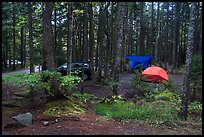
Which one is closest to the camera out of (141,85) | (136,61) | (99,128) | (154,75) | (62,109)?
(99,128)

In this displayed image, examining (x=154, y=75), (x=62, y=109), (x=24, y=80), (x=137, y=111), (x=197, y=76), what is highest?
(x=24, y=80)

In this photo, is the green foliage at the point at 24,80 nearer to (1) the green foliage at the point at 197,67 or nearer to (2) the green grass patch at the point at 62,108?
(2) the green grass patch at the point at 62,108

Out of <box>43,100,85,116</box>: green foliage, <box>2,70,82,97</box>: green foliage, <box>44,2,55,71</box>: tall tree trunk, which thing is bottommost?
<box>43,100,85,116</box>: green foliage

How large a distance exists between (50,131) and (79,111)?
7.95 feet

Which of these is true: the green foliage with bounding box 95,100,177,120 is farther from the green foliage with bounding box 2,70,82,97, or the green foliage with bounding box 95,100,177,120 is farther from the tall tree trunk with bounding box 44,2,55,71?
the tall tree trunk with bounding box 44,2,55,71

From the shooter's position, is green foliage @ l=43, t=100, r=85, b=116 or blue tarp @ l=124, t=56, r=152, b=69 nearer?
green foliage @ l=43, t=100, r=85, b=116

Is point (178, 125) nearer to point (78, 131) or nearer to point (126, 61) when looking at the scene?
point (78, 131)

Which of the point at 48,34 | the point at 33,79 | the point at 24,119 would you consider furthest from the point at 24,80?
the point at 48,34

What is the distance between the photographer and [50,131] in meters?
6.21

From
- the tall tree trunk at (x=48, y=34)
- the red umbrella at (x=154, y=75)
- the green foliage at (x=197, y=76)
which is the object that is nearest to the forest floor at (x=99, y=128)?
the tall tree trunk at (x=48, y=34)

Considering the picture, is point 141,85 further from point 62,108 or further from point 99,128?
point 99,128

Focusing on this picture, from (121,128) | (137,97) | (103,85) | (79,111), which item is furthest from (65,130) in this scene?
(103,85)

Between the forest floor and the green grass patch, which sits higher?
the green grass patch

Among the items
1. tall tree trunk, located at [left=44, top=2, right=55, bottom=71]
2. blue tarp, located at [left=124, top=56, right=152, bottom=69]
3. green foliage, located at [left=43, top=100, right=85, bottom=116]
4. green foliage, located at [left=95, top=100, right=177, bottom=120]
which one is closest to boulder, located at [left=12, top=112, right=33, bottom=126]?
green foliage, located at [left=43, top=100, right=85, bottom=116]
